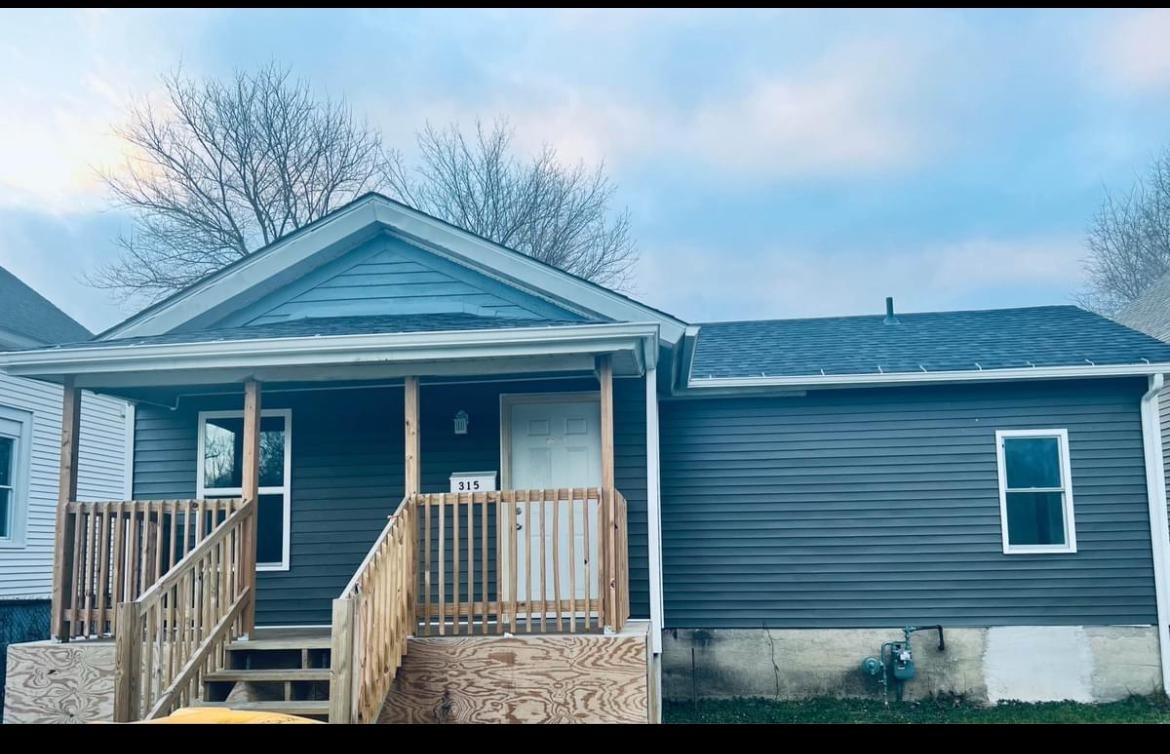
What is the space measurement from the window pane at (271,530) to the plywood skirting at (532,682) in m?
2.85

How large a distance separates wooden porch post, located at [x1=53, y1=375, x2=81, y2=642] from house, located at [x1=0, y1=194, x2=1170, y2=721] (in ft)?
0.11

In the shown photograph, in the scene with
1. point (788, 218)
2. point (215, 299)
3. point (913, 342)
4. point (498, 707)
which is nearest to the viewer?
point (498, 707)

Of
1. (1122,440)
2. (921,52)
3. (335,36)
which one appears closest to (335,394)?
(921,52)

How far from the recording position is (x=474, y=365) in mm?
7727

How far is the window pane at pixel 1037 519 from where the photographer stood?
9.98m

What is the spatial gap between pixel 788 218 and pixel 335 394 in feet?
48.4

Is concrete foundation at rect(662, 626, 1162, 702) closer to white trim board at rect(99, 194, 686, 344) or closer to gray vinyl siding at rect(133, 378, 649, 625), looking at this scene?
gray vinyl siding at rect(133, 378, 649, 625)

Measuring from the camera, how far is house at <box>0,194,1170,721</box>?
716cm

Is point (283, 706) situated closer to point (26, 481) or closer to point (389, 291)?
point (389, 291)

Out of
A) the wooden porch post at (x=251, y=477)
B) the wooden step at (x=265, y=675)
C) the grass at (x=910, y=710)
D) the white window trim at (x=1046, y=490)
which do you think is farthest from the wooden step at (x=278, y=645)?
the white window trim at (x=1046, y=490)

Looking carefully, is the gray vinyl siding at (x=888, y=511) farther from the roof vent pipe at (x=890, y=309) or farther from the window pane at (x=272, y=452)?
the window pane at (x=272, y=452)

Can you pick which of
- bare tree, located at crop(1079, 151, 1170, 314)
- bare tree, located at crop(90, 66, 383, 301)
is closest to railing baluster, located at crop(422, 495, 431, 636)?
bare tree, located at crop(90, 66, 383, 301)

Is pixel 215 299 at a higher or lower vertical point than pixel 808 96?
lower

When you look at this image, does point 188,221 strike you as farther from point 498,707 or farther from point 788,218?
point 498,707
